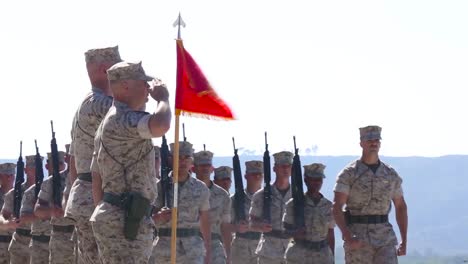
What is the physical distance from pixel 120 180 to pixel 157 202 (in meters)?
5.12

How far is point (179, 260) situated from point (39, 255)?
9.11ft

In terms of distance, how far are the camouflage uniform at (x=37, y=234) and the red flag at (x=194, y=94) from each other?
6.43 m

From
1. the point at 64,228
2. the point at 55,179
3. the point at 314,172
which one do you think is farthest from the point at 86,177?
the point at 314,172

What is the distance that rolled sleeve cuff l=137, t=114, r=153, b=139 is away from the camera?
8.76 m

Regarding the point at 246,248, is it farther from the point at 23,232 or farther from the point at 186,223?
the point at 186,223

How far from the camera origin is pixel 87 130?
10359mm

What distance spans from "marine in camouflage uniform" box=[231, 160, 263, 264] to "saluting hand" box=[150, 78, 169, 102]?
855 cm

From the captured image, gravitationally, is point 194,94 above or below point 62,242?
above

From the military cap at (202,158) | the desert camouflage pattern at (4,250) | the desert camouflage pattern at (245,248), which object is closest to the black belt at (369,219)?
the military cap at (202,158)

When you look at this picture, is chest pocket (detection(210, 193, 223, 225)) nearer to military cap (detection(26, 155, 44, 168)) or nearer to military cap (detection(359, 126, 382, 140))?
military cap (detection(359, 126, 382, 140))

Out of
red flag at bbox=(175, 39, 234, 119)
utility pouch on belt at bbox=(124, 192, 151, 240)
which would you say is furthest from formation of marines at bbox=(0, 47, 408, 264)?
red flag at bbox=(175, 39, 234, 119)

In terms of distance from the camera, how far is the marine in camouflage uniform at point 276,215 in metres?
16.3

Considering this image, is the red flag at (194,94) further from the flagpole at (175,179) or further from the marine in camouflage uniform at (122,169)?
the marine in camouflage uniform at (122,169)

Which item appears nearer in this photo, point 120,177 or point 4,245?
point 120,177
